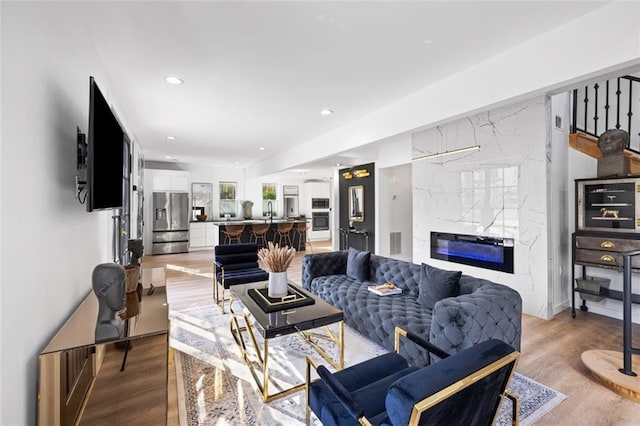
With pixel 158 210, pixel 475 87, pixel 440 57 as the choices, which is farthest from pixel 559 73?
pixel 158 210

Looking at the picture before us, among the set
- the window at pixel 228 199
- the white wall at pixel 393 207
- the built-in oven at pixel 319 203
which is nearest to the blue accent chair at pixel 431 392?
the white wall at pixel 393 207

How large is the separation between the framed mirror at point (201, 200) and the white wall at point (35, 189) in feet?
27.2

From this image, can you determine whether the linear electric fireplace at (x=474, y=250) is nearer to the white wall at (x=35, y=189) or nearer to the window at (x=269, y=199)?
the white wall at (x=35, y=189)

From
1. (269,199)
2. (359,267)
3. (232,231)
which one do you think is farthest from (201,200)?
(359,267)

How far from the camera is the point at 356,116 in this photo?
4688mm

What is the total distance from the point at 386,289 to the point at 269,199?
28.3 feet

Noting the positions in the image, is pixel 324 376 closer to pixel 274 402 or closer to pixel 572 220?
pixel 274 402

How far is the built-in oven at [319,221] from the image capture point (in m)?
12.0

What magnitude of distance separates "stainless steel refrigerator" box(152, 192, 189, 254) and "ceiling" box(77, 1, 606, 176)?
190 inches

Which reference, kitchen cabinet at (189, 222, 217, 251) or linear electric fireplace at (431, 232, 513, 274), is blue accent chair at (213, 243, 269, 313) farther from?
kitchen cabinet at (189, 222, 217, 251)

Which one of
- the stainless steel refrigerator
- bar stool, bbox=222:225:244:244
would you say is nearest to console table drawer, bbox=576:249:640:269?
bar stool, bbox=222:225:244:244

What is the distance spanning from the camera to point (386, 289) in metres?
3.30

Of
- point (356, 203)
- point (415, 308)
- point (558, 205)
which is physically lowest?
point (415, 308)

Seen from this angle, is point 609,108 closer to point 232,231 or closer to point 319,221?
point 232,231
